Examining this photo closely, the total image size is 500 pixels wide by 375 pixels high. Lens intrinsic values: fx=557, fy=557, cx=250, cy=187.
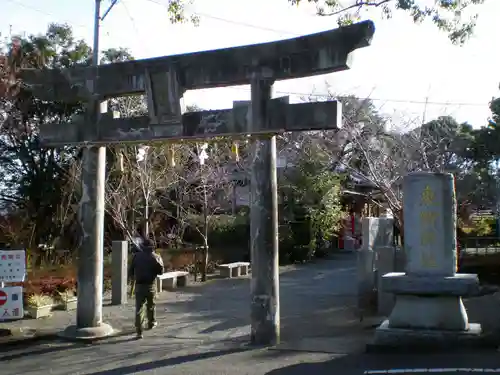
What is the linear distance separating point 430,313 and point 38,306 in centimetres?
863

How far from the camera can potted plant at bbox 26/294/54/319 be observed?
1272 cm

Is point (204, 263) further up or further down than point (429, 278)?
further down

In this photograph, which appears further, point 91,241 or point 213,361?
point 91,241

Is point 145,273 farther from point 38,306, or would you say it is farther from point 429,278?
point 429,278

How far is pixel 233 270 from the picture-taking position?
843 inches

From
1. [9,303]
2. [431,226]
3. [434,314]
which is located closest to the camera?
[434,314]

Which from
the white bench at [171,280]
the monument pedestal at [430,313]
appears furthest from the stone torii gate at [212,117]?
the white bench at [171,280]

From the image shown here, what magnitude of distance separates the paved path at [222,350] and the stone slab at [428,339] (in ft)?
1.31

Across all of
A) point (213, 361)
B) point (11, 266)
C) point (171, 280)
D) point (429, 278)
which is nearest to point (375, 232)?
point (429, 278)

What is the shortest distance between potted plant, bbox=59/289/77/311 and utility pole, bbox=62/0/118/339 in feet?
11.0

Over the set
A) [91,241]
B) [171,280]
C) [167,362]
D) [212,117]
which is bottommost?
[167,362]

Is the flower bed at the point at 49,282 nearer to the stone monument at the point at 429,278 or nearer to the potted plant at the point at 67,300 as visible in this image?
the potted plant at the point at 67,300

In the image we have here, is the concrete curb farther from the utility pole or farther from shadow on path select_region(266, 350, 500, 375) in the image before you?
the utility pole

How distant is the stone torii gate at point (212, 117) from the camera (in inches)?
371
